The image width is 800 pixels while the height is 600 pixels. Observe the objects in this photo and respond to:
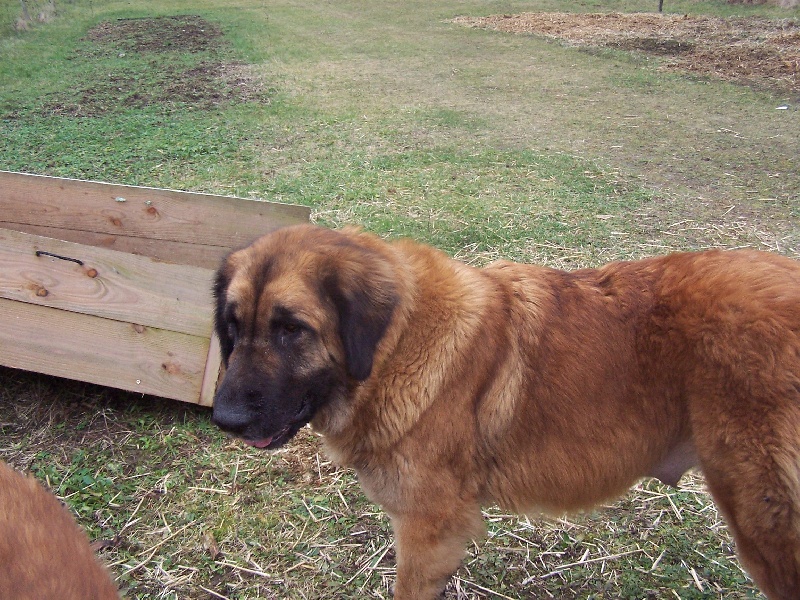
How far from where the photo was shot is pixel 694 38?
14.0 m

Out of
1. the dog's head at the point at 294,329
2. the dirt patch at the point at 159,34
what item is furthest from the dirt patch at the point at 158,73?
the dog's head at the point at 294,329

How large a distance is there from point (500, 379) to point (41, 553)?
167cm

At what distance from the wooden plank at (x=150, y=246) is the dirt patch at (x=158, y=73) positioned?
5.84 meters

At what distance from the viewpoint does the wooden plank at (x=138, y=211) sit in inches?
170

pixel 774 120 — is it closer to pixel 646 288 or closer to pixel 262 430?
pixel 646 288

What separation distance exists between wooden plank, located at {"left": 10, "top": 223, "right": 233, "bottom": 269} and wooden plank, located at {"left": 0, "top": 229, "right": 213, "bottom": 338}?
0.83m

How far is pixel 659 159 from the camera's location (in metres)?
7.73

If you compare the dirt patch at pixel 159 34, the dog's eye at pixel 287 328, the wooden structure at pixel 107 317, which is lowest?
the wooden structure at pixel 107 317

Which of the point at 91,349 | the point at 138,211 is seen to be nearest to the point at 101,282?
the point at 91,349

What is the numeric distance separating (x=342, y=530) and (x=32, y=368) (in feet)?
6.95

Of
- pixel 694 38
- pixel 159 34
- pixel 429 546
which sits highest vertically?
pixel 159 34

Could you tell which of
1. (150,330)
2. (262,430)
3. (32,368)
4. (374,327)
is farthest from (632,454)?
(32,368)

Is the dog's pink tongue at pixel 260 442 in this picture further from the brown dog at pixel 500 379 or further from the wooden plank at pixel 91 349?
the wooden plank at pixel 91 349

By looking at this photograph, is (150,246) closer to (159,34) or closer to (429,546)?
(429,546)
